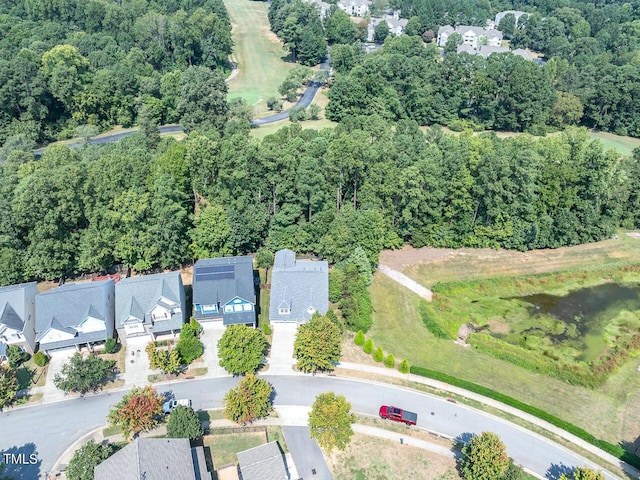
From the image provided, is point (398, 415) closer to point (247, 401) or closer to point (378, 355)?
point (378, 355)

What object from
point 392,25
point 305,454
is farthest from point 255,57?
point 305,454

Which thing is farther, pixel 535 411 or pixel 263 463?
pixel 535 411

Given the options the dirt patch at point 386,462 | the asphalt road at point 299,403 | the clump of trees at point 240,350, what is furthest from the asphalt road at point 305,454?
the clump of trees at point 240,350

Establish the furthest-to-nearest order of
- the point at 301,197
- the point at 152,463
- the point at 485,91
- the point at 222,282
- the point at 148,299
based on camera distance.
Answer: the point at 485,91 < the point at 301,197 < the point at 222,282 < the point at 148,299 < the point at 152,463

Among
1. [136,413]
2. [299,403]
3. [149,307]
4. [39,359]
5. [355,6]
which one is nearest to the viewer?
[136,413]

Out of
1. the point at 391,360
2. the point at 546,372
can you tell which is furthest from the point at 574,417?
the point at 391,360

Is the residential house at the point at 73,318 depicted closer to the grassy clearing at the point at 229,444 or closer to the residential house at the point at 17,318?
the residential house at the point at 17,318
